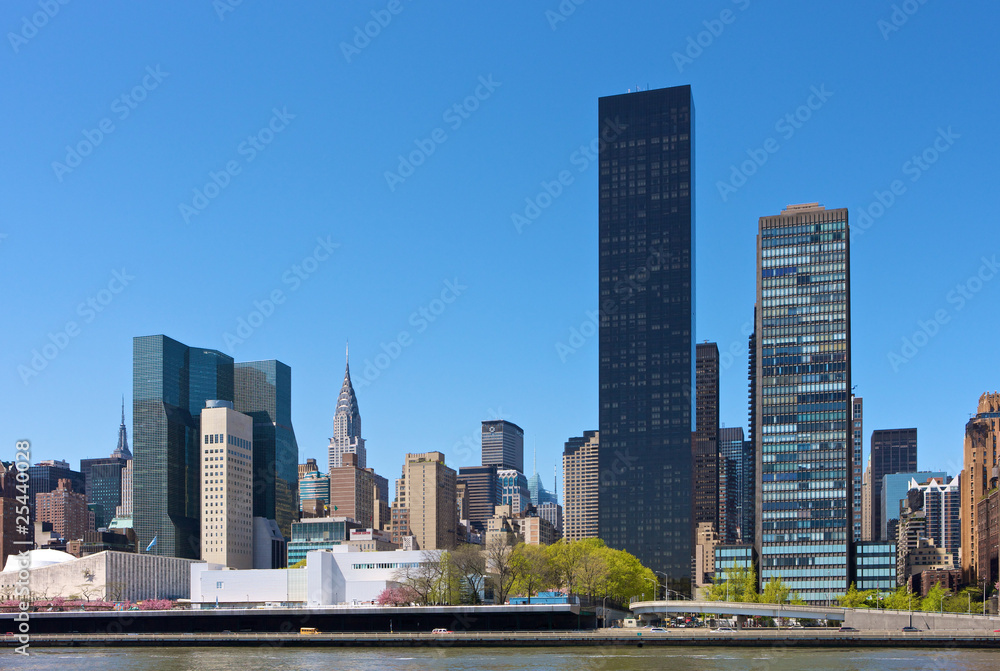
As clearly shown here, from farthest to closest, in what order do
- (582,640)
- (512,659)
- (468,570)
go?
(468,570)
(582,640)
(512,659)

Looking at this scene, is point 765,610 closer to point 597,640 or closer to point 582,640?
point 597,640

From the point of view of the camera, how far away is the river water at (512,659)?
115188 millimetres

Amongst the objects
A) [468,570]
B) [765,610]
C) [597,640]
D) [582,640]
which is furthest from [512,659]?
[765,610]

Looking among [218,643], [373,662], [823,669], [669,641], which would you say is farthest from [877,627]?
[218,643]

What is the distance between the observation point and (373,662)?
12450 centimetres

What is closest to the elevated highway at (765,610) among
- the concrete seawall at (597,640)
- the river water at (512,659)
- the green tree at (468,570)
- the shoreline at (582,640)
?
the concrete seawall at (597,640)

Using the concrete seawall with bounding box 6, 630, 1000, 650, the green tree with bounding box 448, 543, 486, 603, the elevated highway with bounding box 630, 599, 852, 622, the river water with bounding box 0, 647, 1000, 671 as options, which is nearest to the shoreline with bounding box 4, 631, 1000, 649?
the concrete seawall with bounding box 6, 630, 1000, 650

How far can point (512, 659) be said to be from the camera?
411 feet

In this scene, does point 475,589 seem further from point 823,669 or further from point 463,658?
point 823,669

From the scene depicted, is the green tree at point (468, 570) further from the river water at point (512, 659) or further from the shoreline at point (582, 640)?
the river water at point (512, 659)

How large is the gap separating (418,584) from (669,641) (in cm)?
6259

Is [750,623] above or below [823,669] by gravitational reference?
below

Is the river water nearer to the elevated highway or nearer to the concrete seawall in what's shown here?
the concrete seawall

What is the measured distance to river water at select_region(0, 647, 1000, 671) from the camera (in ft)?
378
